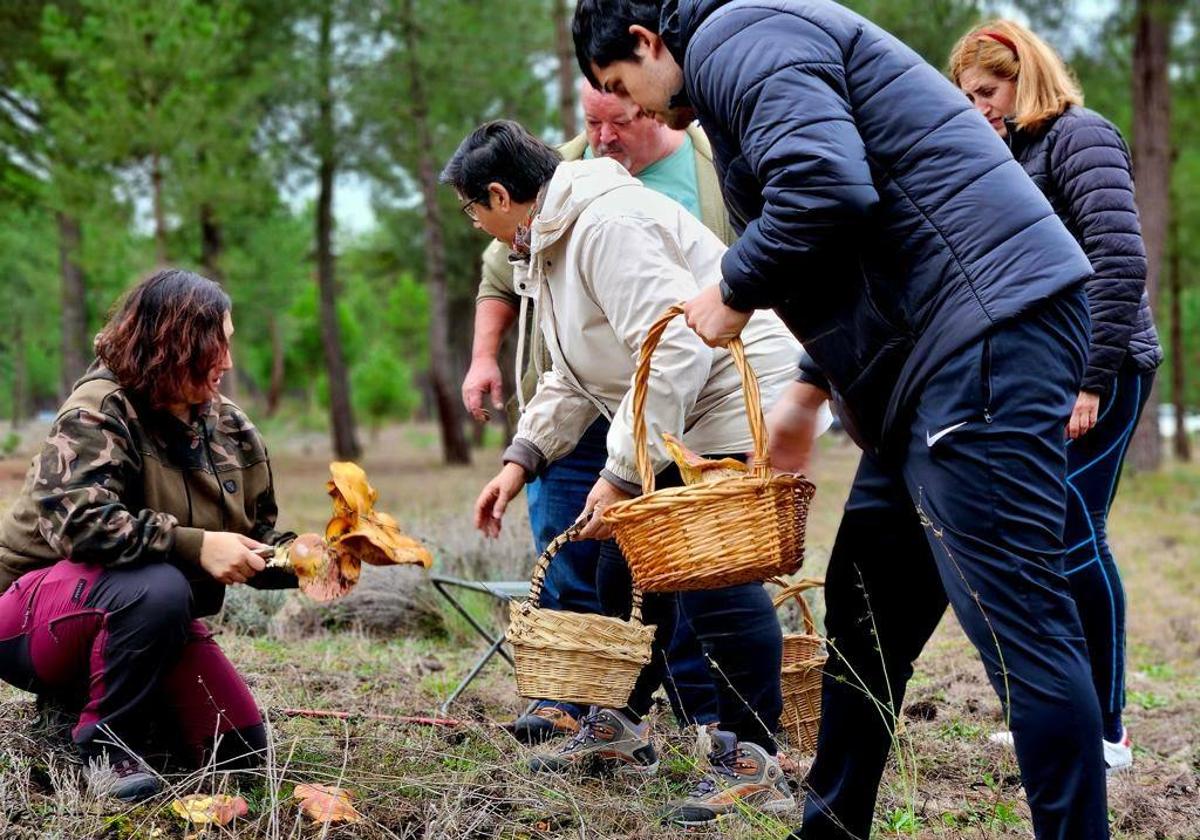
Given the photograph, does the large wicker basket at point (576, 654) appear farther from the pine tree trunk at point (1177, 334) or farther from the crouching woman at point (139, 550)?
the pine tree trunk at point (1177, 334)

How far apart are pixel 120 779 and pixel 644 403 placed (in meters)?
1.40

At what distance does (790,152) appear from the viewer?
2027 mm

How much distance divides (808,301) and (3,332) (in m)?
32.7

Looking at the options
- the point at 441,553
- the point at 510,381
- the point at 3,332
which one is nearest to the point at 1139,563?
the point at 441,553

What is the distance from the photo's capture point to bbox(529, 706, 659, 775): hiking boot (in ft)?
10.5

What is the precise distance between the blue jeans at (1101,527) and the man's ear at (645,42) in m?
1.71

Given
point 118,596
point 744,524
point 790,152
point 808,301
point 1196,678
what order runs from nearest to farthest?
point 790,152 → point 808,301 → point 744,524 → point 118,596 → point 1196,678

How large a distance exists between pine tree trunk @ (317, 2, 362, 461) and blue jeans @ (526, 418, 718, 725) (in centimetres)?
1430

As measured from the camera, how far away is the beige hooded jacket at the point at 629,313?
9.32ft

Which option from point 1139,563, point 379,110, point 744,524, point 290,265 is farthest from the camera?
point 290,265

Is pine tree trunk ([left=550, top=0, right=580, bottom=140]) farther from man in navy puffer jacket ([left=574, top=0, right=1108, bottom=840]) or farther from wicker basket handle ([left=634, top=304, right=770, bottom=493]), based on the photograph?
man in navy puffer jacket ([left=574, top=0, right=1108, bottom=840])

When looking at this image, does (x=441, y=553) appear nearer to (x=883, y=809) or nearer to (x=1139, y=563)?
(x=883, y=809)

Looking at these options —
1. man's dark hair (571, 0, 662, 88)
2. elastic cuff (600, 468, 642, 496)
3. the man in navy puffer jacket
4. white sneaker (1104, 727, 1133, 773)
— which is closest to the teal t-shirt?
elastic cuff (600, 468, 642, 496)

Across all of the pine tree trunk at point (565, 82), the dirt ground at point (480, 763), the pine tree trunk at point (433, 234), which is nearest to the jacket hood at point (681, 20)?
the dirt ground at point (480, 763)
